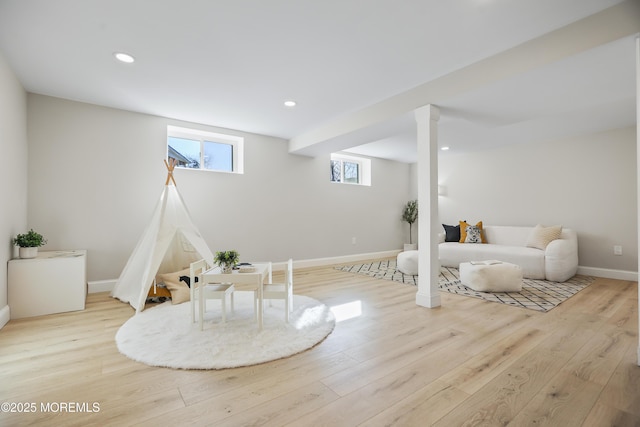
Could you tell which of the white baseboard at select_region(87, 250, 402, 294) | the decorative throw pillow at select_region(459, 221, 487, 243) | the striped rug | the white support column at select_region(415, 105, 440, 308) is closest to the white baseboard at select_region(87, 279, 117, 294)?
the white baseboard at select_region(87, 250, 402, 294)

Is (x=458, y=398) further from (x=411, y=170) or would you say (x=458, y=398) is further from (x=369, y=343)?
(x=411, y=170)

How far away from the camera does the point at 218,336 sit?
2.35m

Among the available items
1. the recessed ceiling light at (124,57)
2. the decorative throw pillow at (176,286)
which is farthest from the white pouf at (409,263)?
the recessed ceiling light at (124,57)

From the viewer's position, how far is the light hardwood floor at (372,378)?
1432mm

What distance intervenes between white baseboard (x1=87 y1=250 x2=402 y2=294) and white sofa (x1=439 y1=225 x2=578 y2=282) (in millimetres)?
1520

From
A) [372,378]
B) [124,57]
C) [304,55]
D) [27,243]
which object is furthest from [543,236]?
[27,243]

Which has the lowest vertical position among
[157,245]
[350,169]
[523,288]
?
[523,288]

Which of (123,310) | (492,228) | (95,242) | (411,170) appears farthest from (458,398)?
(411,170)

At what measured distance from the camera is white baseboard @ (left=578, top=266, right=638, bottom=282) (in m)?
4.41

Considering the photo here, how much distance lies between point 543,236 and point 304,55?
15.1ft

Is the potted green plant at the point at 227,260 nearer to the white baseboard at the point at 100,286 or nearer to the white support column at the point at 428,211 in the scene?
the white support column at the point at 428,211

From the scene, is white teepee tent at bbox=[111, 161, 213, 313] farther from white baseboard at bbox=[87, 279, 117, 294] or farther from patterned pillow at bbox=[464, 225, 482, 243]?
patterned pillow at bbox=[464, 225, 482, 243]

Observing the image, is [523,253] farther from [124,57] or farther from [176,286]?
[124,57]

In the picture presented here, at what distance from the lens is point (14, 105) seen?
2959 millimetres
